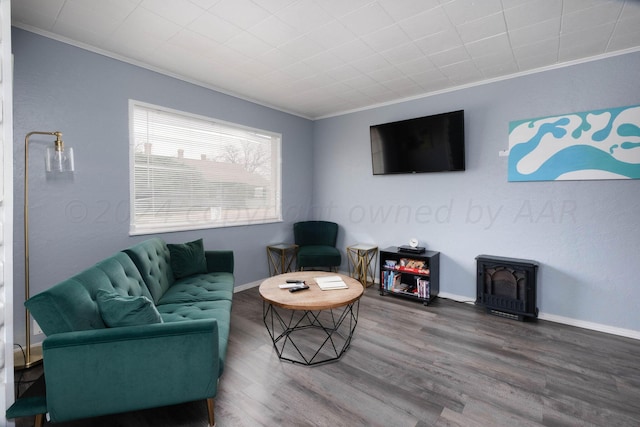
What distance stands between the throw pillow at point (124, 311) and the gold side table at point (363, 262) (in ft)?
10.1

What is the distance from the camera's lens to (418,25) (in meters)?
2.37

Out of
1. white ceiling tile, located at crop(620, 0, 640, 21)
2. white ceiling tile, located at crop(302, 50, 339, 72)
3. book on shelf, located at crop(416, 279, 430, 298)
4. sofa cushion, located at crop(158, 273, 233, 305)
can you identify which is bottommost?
book on shelf, located at crop(416, 279, 430, 298)

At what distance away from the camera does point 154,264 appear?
265 centimetres

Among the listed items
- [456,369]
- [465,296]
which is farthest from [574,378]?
[465,296]

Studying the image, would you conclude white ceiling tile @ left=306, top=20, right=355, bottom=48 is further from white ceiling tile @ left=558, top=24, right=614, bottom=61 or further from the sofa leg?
the sofa leg

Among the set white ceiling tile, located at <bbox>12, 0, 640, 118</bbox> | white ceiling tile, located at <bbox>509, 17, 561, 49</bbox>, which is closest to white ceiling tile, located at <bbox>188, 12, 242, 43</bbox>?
white ceiling tile, located at <bbox>12, 0, 640, 118</bbox>

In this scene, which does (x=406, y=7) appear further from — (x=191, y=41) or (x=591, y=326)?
(x=591, y=326)

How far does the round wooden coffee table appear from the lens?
2197mm

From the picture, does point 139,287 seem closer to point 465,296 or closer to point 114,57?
point 114,57

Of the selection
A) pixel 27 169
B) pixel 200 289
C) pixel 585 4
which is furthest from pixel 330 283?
pixel 585 4

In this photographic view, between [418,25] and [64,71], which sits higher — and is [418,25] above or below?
above

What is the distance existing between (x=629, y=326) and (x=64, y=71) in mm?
5711

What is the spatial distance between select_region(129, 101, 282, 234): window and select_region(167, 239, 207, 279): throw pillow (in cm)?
36

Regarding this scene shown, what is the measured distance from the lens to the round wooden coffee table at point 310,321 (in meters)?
2.20
